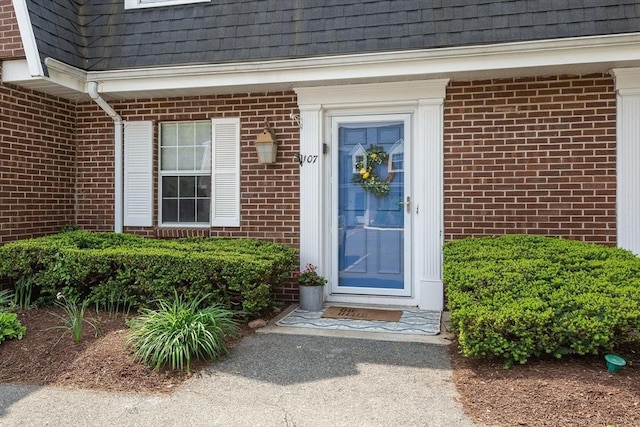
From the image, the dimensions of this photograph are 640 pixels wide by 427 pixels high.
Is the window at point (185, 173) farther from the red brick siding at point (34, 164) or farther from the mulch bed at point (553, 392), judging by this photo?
the mulch bed at point (553, 392)

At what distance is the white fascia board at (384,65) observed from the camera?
4.84m

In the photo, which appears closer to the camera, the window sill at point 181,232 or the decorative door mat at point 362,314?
the decorative door mat at point 362,314

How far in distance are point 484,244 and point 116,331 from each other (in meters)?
3.72

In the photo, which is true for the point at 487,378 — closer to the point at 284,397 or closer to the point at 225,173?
the point at 284,397

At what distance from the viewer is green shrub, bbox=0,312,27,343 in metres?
4.45

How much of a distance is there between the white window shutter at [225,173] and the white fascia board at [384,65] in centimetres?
64

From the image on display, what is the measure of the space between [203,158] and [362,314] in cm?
289

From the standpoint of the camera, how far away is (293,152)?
609 cm

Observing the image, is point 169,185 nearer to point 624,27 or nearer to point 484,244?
point 484,244

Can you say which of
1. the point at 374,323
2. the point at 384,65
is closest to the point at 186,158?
the point at 384,65

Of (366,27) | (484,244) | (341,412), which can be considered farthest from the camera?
(366,27)

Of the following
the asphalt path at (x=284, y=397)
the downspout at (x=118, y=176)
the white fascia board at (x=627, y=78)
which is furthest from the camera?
the downspout at (x=118, y=176)

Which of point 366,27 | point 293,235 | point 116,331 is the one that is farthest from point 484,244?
point 116,331

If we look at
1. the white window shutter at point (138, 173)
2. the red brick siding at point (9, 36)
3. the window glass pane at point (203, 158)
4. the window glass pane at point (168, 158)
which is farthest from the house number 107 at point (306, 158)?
the red brick siding at point (9, 36)
